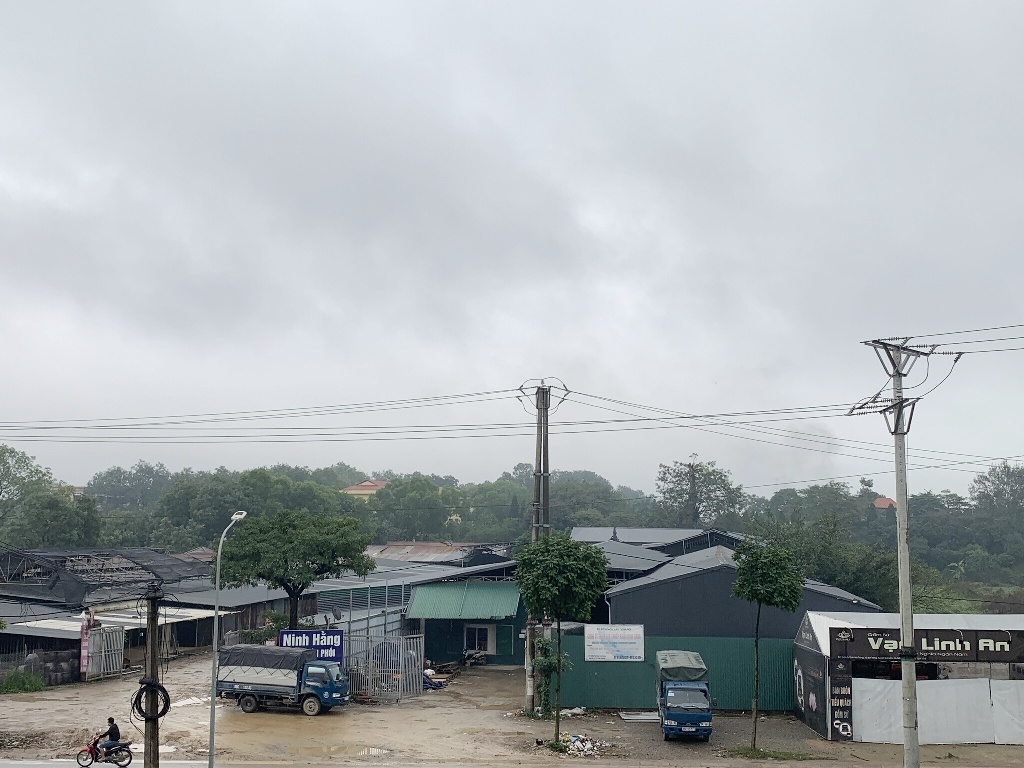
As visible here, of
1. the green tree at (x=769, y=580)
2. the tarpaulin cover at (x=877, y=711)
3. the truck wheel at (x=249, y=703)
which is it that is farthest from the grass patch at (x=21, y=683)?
the tarpaulin cover at (x=877, y=711)

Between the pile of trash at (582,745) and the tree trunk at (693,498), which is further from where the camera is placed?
the tree trunk at (693,498)

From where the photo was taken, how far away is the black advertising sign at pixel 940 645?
3106 centimetres

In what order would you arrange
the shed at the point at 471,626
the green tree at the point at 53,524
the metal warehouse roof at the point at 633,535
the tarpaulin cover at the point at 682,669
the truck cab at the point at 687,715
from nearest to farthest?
the truck cab at the point at 687,715 → the tarpaulin cover at the point at 682,669 → the shed at the point at 471,626 → the metal warehouse roof at the point at 633,535 → the green tree at the point at 53,524

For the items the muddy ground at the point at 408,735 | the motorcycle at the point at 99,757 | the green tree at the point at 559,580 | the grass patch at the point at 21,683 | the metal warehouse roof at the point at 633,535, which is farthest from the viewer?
the metal warehouse roof at the point at 633,535

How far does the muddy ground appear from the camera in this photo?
2864 cm

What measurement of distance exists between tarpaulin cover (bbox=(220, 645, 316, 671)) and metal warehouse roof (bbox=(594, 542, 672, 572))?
18.8 meters

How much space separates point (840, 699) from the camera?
31.1m

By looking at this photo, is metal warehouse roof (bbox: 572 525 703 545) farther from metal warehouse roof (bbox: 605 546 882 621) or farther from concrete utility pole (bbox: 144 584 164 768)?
concrete utility pole (bbox: 144 584 164 768)

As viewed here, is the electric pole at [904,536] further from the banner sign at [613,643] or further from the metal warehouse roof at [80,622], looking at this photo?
the metal warehouse roof at [80,622]

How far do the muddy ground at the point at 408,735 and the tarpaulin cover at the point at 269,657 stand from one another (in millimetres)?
1844

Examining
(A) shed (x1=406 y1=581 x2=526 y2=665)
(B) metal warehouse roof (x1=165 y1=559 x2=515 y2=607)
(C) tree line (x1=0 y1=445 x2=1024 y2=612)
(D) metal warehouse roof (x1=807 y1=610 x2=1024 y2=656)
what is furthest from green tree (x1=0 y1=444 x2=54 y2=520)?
(D) metal warehouse roof (x1=807 y1=610 x2=1024 y2=656)

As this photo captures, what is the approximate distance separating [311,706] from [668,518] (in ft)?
322

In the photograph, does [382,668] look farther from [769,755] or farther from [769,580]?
[769,580]

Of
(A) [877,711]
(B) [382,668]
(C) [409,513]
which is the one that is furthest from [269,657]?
(C) [409,513]
